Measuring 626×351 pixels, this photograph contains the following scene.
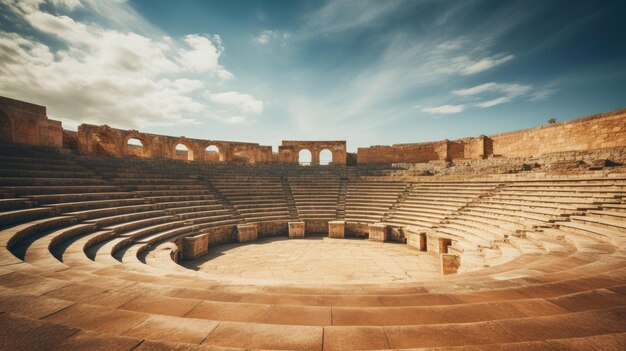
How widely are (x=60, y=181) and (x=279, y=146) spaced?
1464 centimetres

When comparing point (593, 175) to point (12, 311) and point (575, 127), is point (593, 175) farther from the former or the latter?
point (12, 311)

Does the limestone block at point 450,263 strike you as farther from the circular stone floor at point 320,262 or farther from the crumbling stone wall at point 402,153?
the crumbling stone wall at point 402,153

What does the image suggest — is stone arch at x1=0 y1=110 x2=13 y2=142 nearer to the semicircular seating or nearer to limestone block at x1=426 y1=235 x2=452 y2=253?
the semicircular seating

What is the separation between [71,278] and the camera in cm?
353

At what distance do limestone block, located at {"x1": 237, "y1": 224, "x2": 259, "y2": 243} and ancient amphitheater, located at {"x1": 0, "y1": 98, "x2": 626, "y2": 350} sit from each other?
7 cm

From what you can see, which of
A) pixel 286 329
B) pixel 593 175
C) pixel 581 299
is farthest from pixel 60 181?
pixel 593 175

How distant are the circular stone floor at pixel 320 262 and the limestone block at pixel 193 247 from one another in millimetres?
311

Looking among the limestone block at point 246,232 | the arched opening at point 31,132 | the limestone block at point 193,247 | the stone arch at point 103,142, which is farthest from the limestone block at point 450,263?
the stone arch at point 103,142

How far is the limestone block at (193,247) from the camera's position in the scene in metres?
10.1

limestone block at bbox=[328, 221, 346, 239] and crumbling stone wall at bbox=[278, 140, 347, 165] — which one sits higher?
crumbling stone wall at bbox=[278, 140, 347, 165]

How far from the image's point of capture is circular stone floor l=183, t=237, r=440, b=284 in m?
8.33

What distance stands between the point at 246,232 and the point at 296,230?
9.34ft

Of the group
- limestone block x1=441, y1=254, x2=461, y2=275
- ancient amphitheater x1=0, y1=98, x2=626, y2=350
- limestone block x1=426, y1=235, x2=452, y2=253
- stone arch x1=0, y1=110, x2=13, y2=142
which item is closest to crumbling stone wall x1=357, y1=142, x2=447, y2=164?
ancient amphitheater x1=0, y1=98, x2=626, y2=350

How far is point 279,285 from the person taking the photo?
4.32 m
